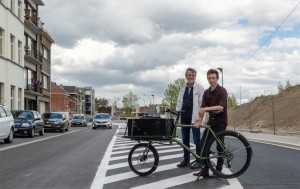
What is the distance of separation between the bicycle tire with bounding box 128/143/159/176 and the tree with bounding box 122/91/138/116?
446ft

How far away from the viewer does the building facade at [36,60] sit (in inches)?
1860

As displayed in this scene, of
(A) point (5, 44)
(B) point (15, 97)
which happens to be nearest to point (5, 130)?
(A) point (5, 44)

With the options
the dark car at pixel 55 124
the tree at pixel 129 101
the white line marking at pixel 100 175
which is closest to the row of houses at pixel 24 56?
the dark car at pixel 55 124

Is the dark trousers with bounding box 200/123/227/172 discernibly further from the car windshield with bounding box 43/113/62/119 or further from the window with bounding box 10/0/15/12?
the window with bounding box 10/0/15/12

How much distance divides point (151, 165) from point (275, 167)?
113 inches

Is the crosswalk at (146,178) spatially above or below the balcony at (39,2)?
below

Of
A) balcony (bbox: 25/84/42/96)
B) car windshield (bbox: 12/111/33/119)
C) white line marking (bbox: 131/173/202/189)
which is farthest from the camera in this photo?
balcony (bbox: 25/84/42/96)

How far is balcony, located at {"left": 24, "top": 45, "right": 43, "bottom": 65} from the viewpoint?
153 feet

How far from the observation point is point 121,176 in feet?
25.8

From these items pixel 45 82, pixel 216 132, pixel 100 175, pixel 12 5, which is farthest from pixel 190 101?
pixel 45 82

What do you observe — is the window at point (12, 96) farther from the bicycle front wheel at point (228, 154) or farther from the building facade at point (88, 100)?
the building facade at point (88, 100)

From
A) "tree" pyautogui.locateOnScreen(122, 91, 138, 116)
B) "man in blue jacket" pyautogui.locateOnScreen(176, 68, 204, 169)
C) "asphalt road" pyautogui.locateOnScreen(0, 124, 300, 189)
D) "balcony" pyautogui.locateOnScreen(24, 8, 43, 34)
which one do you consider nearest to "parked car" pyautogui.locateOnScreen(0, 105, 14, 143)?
"asphalt road" pyautogui.locateOnScreen(0, 124, 300, 189)

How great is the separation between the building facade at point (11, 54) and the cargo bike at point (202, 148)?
2747cm

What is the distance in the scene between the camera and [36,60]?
1961 inches
